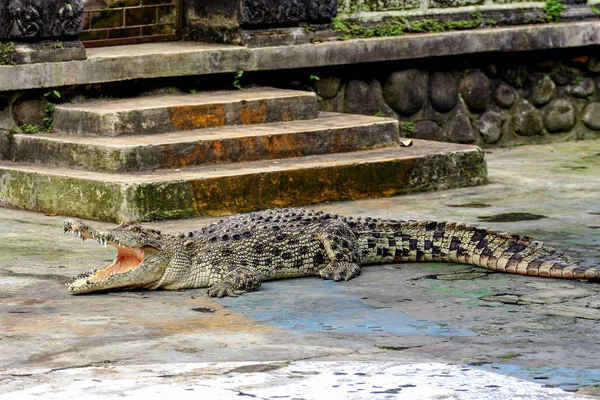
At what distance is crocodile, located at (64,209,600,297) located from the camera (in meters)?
7.02

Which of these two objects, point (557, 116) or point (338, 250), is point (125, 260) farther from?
point (557, 116)

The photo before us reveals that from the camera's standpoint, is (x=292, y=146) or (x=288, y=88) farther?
(x=288, y=88)

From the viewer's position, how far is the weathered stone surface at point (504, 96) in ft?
40.3

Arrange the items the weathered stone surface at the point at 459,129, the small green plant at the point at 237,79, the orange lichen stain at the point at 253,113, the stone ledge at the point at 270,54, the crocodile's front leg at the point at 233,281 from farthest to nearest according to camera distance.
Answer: the weathered stone surface at the point at 459,129
the small green plant at the point at 237,79
the orange lichen stain at the point at 253,113
the stone ledge at the point at 270,54
the crocodile's front leg at the point at 233,281

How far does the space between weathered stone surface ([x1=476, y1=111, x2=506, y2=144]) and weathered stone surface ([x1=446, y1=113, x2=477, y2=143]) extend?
16 centimetres

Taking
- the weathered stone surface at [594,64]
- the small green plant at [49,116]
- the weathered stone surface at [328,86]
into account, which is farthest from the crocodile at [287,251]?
the weathered stone surface at [594,64]

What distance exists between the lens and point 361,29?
11438mm

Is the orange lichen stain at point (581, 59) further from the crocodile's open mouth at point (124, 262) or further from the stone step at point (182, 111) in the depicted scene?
the crocodile's open mouth at point (124, 262)

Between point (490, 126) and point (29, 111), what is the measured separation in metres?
4.43

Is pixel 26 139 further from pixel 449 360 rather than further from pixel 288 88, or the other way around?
pixel 449 360

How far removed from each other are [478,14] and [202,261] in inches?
223

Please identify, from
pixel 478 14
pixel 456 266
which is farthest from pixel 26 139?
pixel 478 14

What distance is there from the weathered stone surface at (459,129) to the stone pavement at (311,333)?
11.5 ft

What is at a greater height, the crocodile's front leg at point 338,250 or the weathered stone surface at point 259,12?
the weathered stone surface at point 259,12
